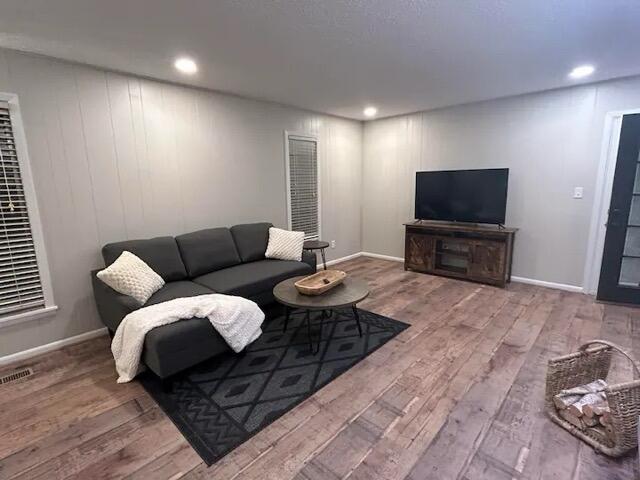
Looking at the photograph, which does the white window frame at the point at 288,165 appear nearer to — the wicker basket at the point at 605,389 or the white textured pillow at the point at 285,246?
the white textured pillow at the point at 285,246

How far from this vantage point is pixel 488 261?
13.6 feet

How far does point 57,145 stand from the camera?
270 cm

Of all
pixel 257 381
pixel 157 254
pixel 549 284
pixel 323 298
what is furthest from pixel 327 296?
pixel 549 284

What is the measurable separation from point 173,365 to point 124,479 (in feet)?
2.15

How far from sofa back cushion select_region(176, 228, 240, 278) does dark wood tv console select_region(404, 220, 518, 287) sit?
264 centimetres

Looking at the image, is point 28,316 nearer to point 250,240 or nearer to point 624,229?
point 250,240

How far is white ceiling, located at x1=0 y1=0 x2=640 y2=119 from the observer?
1912mm

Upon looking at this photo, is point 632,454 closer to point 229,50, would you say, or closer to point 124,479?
point 124,479

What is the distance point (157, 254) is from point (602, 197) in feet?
15.8

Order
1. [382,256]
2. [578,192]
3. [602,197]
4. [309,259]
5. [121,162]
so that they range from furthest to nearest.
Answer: [382,256]
[309,259]
[578,192]
[602,197]
[121,162]

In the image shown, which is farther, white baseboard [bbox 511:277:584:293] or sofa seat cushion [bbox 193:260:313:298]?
white baseboard [bbox 511:277:584:293]

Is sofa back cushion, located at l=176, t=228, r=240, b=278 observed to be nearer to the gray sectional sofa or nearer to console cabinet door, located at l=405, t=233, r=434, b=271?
the gray sectional sofa

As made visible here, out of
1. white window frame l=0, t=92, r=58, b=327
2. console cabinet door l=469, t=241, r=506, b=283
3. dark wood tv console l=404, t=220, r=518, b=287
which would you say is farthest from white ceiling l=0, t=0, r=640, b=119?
console cabinet door l=469, t=241, r=506, b=283

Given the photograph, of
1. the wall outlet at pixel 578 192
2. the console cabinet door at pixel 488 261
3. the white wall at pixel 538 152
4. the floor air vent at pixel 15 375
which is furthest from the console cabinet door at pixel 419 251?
the floor air vent at pixel 15 375
